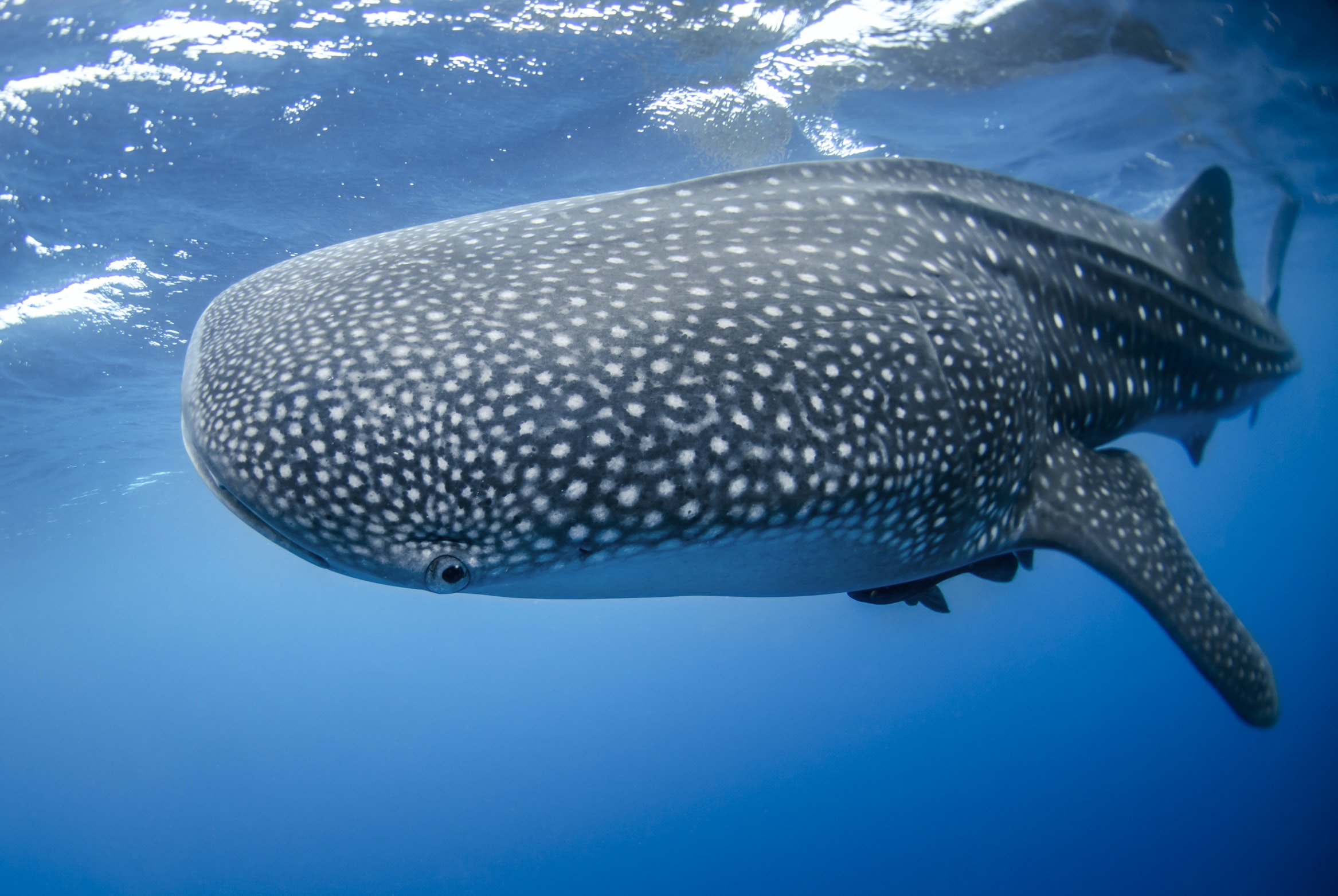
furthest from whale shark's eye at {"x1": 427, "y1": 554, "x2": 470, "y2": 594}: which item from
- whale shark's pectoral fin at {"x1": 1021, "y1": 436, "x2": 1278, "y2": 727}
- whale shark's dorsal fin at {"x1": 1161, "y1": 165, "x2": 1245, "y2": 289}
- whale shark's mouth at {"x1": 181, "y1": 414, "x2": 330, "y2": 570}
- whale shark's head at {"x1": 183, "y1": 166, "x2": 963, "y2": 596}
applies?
whale shark's dorsal fin at {"x1": 1161, "y1": 165, "x2": 1245, "y2": 289}

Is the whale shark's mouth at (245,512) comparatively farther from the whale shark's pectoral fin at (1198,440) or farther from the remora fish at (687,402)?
the whale shark's pectoral fin at (1198,440)

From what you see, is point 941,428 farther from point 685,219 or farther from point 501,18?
point 501,18

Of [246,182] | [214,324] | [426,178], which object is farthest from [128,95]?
[214,324]

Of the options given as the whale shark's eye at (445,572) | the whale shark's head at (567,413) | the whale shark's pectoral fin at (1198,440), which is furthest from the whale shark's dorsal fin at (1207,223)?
the whale shark's eye at (445,572)

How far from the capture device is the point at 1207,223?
4137mm

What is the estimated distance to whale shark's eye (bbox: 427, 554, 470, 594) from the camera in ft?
5.51

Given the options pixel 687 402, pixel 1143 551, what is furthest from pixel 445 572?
pixel 1143 551

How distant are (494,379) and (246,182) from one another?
40.7 ft

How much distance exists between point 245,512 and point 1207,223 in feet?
17.9

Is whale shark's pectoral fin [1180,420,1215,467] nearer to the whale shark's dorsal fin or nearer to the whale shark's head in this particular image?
the whale shark's dorsal fin

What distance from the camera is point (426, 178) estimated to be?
12070 millimetres

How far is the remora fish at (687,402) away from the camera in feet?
5.33

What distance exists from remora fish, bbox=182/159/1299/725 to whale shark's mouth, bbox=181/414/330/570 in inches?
0.6

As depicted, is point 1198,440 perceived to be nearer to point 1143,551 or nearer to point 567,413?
point 1143,551
